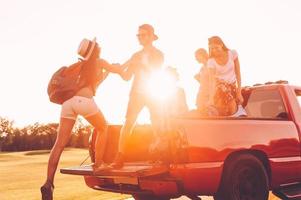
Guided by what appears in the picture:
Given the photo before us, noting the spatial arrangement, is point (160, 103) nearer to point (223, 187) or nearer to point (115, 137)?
point (115, 137)

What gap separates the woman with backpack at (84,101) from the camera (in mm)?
6008

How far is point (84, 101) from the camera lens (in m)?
6.02

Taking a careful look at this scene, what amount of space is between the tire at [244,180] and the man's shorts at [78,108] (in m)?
1.76

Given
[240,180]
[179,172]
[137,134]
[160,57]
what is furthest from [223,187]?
[160,57]

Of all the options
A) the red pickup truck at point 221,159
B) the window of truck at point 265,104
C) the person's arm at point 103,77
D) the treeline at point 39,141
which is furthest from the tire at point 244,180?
the treeline at point 39,141

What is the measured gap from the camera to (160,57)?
6461mm

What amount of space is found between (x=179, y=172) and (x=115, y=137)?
52.7 inches

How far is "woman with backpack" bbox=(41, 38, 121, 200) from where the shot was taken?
6.01m

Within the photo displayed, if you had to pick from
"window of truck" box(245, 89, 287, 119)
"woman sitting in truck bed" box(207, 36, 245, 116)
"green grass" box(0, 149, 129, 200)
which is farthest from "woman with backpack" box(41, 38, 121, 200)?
"green grass" box(0, 149, 129, 200)

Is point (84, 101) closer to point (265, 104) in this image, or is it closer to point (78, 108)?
point (78, 108)

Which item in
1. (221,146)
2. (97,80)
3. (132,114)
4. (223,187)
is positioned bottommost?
(223,187)

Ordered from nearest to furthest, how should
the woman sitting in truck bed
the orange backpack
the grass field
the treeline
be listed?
1. the orange backpack
2. the woman sitting in truck bed
3. the grass field
4. the treeline

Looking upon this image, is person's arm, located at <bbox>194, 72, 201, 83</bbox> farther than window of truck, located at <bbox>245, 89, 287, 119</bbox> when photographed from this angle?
Yes

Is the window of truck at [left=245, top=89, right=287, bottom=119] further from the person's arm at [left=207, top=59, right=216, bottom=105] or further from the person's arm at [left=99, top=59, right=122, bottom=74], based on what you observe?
the person's arm at [left=99, top=59, right=122, bottom=74]
